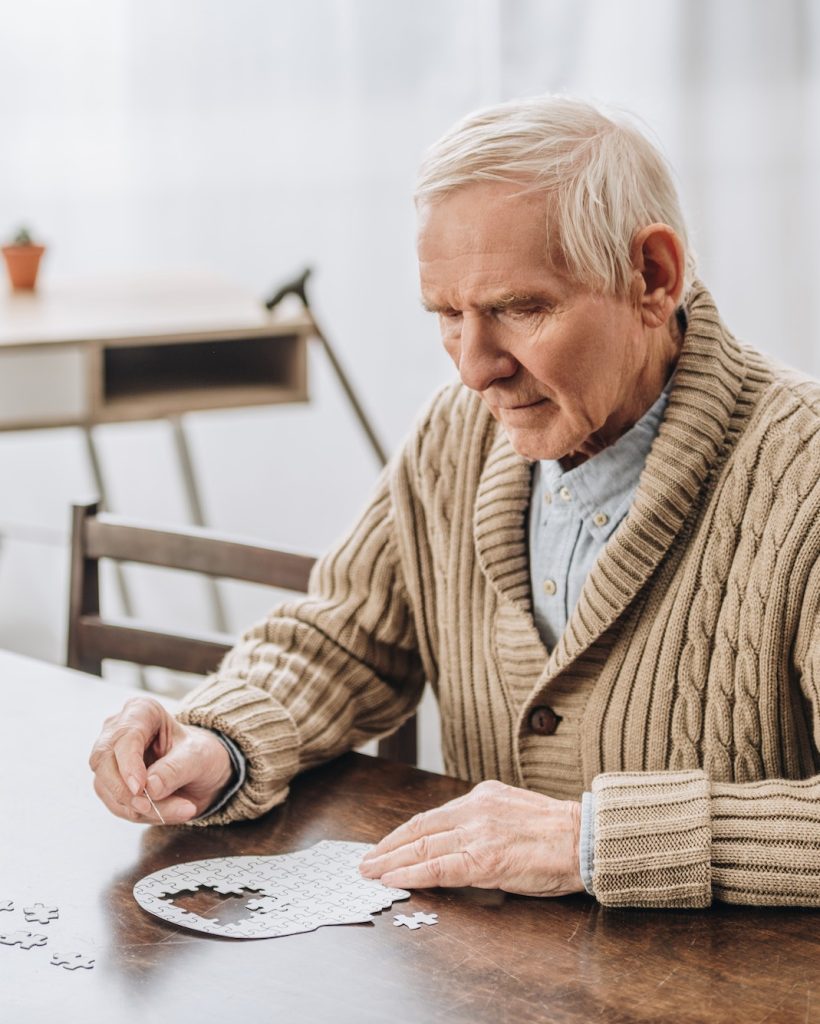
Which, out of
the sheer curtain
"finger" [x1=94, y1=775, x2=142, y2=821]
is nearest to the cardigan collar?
"finger" [x1=94, y1=775, x2=142, y2=821]

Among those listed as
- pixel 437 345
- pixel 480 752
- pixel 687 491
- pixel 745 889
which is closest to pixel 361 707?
pixel 480 752

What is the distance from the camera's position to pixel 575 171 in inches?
55.2

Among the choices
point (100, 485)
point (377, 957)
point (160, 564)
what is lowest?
point (100, 485)

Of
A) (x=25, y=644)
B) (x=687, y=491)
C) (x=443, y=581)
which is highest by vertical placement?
(x=687, y=491)

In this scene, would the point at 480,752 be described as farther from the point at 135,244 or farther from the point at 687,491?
the point at 135,244

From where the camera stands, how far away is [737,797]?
1.32 metres

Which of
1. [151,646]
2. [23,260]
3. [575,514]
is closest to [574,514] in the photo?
[575,514]

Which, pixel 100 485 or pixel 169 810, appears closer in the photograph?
pixel 169 810

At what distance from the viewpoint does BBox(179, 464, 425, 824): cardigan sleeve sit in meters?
1.58

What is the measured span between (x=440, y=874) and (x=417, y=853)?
4 centimetres

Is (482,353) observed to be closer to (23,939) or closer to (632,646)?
(632,646)

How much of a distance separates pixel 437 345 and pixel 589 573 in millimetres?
2824

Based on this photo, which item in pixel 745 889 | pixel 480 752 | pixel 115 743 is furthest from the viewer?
pixel 480 752

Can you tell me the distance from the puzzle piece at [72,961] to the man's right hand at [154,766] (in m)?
0.23
